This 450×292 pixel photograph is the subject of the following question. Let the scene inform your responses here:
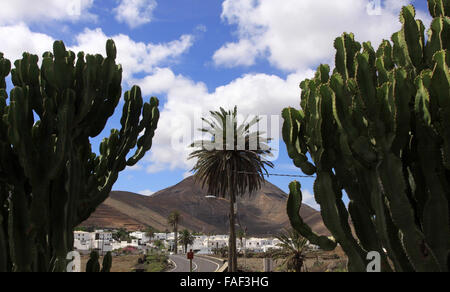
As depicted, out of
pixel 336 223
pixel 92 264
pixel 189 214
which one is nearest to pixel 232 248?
pixel 92 264

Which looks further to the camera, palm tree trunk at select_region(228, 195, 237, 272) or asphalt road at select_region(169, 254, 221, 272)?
asphalt road at select_region(169, 254, 221, 272)

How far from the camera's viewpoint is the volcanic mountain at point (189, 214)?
126056mm

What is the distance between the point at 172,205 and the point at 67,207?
550ft

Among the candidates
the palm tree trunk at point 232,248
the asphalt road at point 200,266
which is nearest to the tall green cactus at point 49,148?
the palm tree trunk at point 232,248

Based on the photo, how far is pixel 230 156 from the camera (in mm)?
22344

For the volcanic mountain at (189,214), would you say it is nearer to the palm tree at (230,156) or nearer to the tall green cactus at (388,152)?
the palm tree at (230,156)

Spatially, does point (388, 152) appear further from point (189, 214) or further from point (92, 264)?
point (189, 214)

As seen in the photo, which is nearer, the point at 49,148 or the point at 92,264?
the point at 49,148

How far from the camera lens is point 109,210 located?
4943 inches

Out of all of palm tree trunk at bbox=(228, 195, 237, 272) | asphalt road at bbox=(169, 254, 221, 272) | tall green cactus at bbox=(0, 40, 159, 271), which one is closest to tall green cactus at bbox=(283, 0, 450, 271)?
tall green cactus at bbox=(0, 40, 159, 271)

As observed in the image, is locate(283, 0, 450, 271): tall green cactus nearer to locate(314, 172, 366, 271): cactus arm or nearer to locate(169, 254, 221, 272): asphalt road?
locate(314, 172, 366, 271): cactus arm

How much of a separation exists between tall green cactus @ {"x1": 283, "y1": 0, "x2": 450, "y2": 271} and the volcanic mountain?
112513 mm

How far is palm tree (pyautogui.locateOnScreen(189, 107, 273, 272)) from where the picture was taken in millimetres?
22266

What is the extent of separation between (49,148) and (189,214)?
16815 cm
